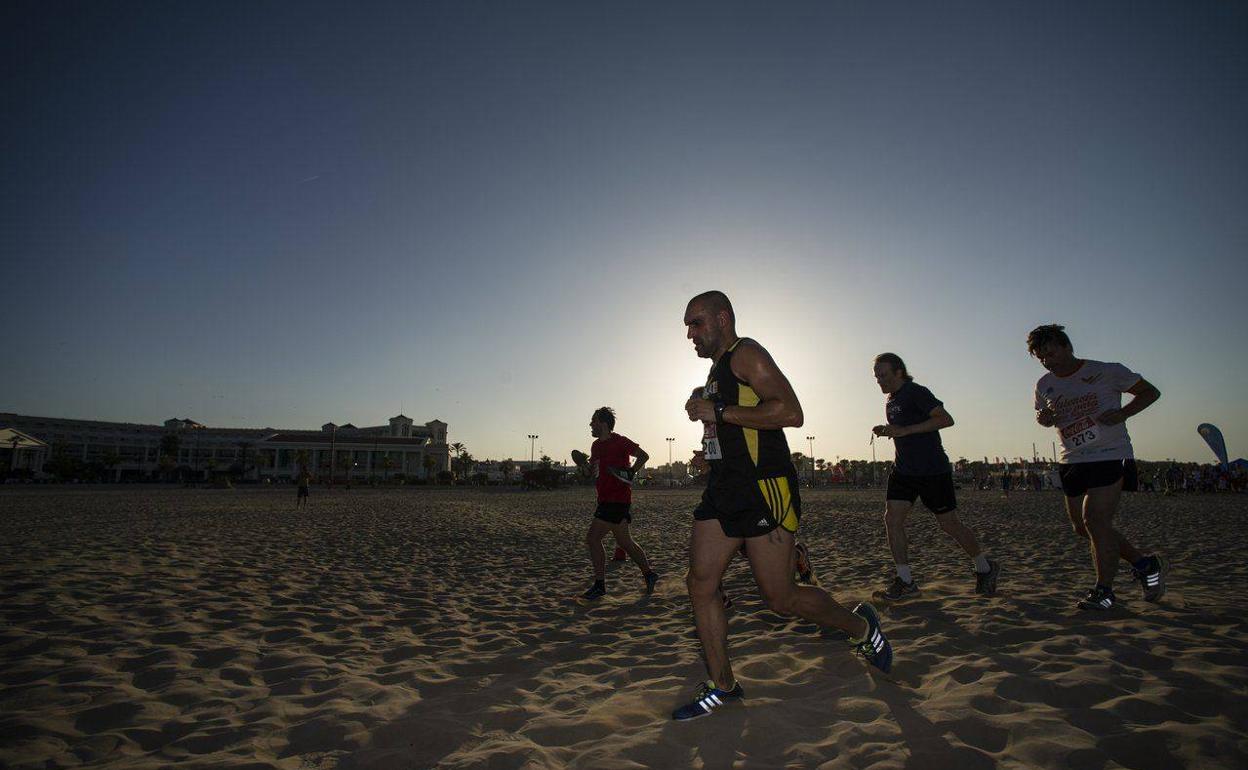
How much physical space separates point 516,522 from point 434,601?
10403mm

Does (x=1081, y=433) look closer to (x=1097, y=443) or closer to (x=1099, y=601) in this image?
(x=1097, y=443)

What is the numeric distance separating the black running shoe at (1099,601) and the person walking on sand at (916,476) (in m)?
0.75

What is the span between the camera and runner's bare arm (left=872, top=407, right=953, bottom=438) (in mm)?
4641

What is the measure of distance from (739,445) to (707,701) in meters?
1.25

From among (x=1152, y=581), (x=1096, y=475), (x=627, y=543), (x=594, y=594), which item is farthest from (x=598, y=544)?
(x=1152, y=581)

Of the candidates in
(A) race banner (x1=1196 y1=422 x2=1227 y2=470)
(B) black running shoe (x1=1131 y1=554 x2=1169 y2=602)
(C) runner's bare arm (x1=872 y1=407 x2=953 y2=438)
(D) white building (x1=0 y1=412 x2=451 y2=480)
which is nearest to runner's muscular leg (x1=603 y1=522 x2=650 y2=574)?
(C) runner's bare arm (x1=872 y1=407 x2=953 y2=438)

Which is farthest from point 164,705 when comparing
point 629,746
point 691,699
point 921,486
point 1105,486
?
point 1105,486

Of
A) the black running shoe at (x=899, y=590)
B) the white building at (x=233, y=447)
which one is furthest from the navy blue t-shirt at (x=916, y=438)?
the white building at (x=233, y=447)

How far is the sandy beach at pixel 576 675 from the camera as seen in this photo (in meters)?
2.32

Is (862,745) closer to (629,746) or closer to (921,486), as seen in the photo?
(629,746)

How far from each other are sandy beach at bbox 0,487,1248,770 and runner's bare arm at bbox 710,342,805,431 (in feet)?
4.58

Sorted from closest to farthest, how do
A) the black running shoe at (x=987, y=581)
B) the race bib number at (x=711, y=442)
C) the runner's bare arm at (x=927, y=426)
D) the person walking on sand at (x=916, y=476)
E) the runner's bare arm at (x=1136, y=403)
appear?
the race bib number at (x=711, y=442) → the runner's bare arm at (x=1136, y=403) → the runner's bare arm at (x=927, y=426) → the person walking on sand at (x=916, y=476) → the black running shoe at (x=987, y=581)

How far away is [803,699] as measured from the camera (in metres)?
2.86

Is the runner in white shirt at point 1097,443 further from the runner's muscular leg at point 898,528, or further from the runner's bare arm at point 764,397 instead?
the runner's bare arm at point 764,397
